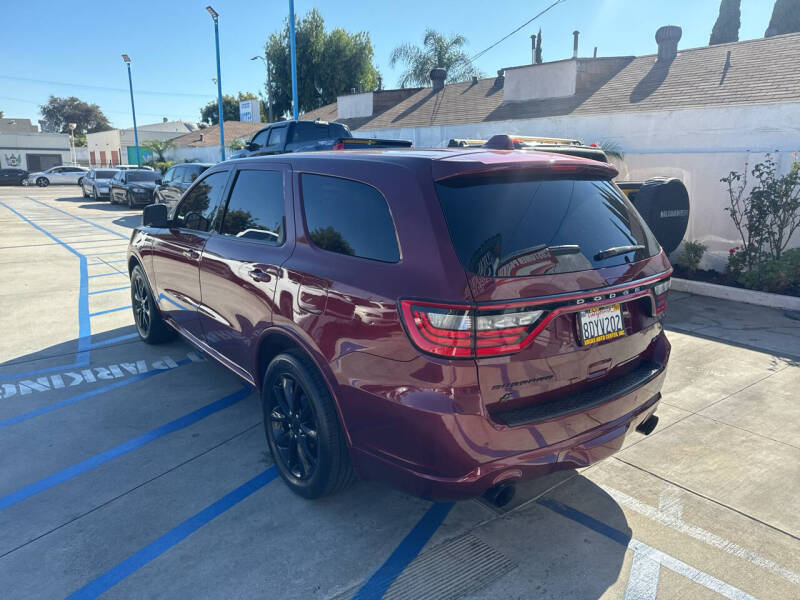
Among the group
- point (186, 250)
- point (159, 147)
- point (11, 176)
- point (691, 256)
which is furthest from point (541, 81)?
point (11, 176)

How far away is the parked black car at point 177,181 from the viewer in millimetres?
15398

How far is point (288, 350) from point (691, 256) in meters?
7.89

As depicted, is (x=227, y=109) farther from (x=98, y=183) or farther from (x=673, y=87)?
(x=673, y=87)

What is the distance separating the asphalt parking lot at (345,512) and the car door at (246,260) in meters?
0.75

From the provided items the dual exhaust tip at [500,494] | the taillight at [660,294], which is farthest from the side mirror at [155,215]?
the taillight at [660,294]

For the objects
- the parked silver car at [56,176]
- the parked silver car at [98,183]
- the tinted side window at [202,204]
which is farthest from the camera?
the parked silver car at [56,176]

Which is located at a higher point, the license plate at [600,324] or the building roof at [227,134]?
the building roof at [227,134]

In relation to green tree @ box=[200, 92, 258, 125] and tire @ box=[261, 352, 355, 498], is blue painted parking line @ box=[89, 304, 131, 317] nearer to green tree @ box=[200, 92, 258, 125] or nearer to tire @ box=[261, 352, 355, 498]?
tire @ box=[261, 352, 355, 498]

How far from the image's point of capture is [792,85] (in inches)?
377

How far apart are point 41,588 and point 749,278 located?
854cm

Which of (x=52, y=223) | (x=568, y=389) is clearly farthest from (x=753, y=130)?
(x=52, y=223)

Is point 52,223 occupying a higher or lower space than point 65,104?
lower

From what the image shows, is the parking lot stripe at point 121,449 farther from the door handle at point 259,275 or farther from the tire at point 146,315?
the tire at point 146,315

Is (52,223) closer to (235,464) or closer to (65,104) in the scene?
(235,464)
